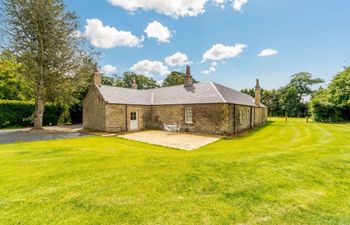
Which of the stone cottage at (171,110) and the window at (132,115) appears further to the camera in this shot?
the window at (132,115)

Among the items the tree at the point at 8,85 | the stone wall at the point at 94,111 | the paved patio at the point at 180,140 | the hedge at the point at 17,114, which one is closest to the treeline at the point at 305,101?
the paved patio at the point at 180,140

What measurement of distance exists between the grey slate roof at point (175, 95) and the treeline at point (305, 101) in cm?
1621

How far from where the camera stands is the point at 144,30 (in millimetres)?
17516

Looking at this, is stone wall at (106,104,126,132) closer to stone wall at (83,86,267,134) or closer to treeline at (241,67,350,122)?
stone wall at (83,86,267,134)

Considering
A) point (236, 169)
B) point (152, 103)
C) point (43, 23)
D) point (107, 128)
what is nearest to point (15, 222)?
point (236, 169)

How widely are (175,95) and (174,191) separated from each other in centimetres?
1504

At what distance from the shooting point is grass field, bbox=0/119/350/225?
298 centimetres

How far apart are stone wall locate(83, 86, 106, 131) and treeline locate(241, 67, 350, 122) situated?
2925 cm

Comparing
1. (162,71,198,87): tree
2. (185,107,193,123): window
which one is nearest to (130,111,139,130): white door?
(185,107,193,123): window

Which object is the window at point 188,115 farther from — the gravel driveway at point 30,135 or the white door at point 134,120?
the gravel driveway at point 30,135

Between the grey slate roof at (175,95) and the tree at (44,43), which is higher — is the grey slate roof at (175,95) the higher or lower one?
the lower one

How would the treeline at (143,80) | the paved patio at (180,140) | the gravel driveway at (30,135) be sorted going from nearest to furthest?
the paved patio at (180,140)
the gravel driveway at (30,135)
the treeline at (143,80)

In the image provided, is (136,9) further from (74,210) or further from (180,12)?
(74,210)

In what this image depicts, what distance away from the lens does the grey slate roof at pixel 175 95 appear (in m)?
15.5
